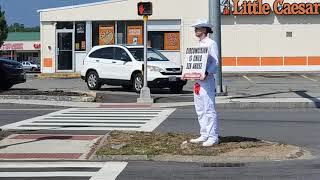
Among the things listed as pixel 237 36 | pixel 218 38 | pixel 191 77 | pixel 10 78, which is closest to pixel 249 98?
pixel 218 38

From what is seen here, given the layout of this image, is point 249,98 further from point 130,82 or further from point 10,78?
point 10,78

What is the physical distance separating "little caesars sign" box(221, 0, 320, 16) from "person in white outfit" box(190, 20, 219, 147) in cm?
2729

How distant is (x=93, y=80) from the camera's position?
25922mm

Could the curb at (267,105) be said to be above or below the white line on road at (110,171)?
above

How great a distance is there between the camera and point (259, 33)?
3744 centimetres

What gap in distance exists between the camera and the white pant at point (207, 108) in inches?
411

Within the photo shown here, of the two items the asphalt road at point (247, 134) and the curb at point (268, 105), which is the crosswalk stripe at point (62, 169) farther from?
the curb at point (268, 105)

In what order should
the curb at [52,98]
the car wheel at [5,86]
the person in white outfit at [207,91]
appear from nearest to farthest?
the person in white outfit at [207,91] → the curb at [52,98] → the car wheel at [5,86]

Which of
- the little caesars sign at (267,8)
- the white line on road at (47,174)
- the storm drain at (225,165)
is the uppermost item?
the little caesars sign at (267,8)

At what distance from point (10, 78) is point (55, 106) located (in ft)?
14.8

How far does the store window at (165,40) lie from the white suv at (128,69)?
38.7 feet

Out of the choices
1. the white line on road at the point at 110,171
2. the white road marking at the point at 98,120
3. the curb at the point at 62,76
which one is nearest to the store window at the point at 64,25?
the curb at the point at 62,76

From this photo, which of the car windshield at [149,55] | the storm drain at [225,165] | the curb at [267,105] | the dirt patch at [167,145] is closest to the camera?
the storm drain at [225,165]

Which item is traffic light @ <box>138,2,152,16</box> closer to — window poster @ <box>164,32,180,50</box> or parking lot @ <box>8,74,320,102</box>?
parking lot @ <box>8,74,320,102</box>
